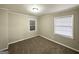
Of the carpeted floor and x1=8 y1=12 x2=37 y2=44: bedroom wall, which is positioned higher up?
x1=8 y1=12 x2=37 y2=44: bedroom wall

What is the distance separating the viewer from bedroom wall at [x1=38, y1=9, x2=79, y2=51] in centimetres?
158

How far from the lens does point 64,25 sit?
1.67 m

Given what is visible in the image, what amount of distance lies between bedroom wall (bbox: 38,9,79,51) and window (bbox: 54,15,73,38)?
0.06 metres

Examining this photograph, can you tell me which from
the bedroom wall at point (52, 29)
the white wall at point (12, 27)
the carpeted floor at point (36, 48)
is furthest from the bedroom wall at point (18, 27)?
the bedroom wall at point (52, 29)

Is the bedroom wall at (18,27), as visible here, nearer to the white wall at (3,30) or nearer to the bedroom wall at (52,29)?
the white wall at (3,30)

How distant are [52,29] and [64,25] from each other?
0.81 feet

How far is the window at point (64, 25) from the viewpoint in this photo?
1.59 meters

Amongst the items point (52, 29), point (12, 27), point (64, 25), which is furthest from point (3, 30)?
point (64, 25)

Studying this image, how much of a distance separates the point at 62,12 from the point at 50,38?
1.82 feet

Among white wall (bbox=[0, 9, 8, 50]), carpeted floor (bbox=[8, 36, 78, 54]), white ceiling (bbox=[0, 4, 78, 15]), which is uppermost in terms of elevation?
white ceiling (bbox=[0, 4, 78, 15])

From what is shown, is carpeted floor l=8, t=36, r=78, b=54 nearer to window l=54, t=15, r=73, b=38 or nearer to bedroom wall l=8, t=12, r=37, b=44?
bedroom wall l=8, t=12, r=37, b=44

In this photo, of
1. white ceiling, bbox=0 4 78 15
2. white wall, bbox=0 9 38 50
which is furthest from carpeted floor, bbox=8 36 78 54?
white ceiling, bbox=0 4 78 15

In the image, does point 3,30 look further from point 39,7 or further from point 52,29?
point 52,29
